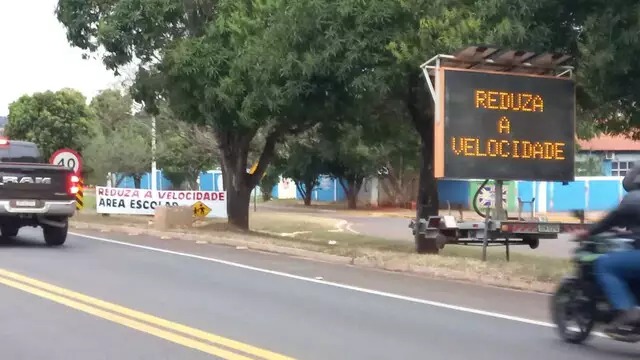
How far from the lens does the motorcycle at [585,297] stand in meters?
8.01

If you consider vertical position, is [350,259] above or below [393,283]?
above

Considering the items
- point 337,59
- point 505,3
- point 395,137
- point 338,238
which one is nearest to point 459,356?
point 505,3

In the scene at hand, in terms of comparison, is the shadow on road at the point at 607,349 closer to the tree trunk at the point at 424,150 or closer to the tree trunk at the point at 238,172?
the tree trunk at the point at 424,150

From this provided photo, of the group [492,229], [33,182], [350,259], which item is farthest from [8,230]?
[492,229]

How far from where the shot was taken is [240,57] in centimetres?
1911

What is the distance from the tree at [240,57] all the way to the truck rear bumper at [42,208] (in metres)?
4.29

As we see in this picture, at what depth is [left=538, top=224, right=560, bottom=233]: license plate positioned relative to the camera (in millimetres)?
14711

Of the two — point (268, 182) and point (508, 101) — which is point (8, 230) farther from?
point (268, 182)

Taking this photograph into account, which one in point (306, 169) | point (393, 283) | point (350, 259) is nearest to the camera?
point (393, 283)

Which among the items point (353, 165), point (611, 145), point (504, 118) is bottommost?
point (504, 118)

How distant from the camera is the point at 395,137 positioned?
79.4 ft

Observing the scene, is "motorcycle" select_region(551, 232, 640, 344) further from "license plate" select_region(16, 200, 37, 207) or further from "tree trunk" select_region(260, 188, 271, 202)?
"tree trunk" select_region(260, 188, 271, 202)

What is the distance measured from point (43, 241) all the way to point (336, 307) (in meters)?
11.0

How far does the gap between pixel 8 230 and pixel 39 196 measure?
8.87 feet
